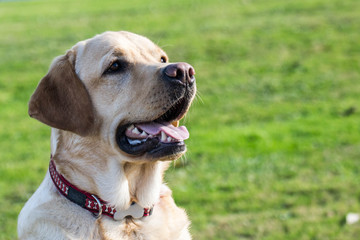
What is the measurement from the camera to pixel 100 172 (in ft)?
13.1

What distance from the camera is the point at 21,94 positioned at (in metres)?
12.4

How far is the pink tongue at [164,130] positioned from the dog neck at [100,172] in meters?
0.29

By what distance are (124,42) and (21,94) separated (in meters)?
8.79

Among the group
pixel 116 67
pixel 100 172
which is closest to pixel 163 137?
pixel 100 172

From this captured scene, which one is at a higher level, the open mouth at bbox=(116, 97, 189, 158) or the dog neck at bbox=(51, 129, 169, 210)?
the open mouth at bbox=(116, 97, 189, 158)

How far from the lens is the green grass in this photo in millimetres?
7047

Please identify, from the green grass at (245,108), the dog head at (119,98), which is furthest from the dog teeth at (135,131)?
the green grass at (245,108)

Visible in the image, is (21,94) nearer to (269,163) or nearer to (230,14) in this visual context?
(269,163)

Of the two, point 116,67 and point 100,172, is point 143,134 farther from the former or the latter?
point 116,67

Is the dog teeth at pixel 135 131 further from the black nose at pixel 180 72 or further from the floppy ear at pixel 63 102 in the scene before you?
the black nose at pixel 180 72

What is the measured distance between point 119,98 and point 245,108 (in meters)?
6.89

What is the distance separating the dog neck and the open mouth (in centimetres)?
16

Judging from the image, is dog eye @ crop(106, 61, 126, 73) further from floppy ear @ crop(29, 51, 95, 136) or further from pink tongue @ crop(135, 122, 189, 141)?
pink tongue @ crop(135, 122, 189, 141)

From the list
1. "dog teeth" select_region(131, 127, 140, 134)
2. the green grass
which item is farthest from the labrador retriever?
the green grass
